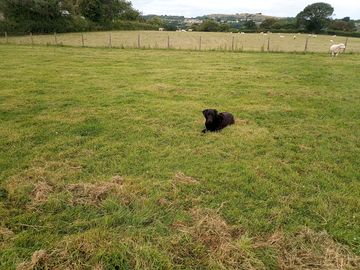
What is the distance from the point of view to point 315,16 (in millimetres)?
70500

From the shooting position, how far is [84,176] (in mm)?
4395

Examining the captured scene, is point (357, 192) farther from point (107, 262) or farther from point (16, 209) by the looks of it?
point (16, 209)

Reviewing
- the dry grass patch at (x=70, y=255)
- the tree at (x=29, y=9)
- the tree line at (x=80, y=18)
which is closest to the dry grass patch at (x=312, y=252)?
the dry grass patch at (x=70, y=255)

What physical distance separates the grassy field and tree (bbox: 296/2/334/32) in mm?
68403

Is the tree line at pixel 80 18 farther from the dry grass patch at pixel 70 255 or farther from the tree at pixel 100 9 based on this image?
the dry grass patch at pixel 70 255

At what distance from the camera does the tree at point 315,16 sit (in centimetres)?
6712

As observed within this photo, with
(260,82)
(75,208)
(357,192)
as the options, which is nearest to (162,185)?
(75,208)

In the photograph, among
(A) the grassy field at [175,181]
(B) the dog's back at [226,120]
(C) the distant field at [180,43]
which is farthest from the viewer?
(C) the distant field at [180,43]

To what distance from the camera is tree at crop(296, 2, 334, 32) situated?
220 feet

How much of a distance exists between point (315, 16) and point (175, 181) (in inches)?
3156

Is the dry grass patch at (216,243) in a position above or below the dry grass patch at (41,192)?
below

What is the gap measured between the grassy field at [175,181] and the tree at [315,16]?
68.4 m

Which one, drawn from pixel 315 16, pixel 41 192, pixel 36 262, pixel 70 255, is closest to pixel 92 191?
pixel 41 192

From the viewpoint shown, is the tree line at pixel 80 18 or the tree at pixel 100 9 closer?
the tree line at pixel 80 18
